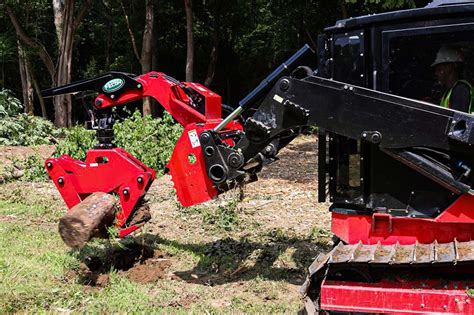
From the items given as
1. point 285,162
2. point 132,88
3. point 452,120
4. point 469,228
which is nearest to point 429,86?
point 452,120

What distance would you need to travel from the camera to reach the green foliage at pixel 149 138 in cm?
1164

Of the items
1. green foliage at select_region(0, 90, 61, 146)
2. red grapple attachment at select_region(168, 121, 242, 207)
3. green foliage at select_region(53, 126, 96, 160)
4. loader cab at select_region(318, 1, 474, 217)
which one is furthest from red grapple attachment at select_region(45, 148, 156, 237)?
green foliage at select_region(0, 90, 61, 146)

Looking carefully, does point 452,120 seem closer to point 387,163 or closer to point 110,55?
point 387,163

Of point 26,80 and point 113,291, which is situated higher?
point 113,291

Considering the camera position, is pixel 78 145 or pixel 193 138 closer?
pixel 193 138

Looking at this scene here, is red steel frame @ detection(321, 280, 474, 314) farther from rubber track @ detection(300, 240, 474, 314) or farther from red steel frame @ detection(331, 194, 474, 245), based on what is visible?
red steel frame @ detection(331, 194, 474, 245)

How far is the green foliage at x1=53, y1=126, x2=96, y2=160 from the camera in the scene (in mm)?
12000

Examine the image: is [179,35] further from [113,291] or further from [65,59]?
[113,291]

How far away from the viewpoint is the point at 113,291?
542 cm

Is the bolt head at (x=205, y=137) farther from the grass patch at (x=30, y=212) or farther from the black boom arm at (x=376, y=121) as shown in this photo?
the grass patch at (x=30, y=212)

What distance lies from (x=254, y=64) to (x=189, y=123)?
85.5 feet

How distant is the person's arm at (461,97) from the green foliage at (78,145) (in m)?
9.16

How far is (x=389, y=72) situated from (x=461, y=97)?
0.54m

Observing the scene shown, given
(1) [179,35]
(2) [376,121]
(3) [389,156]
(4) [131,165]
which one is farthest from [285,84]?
(1) [179,35]
